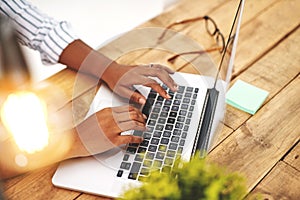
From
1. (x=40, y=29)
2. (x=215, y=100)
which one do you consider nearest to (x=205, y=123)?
(x=215, y=100)

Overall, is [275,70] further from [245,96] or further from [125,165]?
[125,165]

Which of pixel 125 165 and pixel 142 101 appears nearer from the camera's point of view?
pixel 125 165

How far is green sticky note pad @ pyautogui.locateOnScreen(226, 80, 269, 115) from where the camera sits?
41.0 inches

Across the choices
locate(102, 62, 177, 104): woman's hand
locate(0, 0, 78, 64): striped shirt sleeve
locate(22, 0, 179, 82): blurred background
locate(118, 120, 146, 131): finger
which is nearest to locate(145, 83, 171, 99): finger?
locate(102, 62, 177, 104): woman's hand

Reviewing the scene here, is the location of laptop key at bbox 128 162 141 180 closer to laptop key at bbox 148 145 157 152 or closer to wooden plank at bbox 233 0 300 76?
laptop key at bbox 148 145 157 152

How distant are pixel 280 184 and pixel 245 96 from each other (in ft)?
0.79

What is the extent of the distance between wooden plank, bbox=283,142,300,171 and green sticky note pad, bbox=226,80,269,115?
5.0 inches

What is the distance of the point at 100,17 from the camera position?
1492 mm

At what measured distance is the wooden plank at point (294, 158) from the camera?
0.93 meters

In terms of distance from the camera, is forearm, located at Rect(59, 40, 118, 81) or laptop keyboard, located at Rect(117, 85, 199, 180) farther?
forearm, located at Rect(59, 40, 118, 81)

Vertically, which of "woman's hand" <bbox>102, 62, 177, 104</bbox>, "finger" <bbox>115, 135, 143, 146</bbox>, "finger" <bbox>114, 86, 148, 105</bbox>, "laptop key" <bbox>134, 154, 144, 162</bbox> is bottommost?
Answer: "laptop key" <bbox>134, 154, 144, 162</bbox>

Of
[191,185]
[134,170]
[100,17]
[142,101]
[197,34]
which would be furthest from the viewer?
[100,17]

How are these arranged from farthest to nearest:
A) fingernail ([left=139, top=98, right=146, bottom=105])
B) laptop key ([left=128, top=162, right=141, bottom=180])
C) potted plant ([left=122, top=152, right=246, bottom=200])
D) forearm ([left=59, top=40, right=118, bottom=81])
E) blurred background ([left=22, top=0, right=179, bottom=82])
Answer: blurred background ([left=22, top=0, right=179, bottom=82]) < forearm ([left=59, top=40, right=118, bottom=81]) < fingernail ([left=139, top=98, right=146, bottom=105]) < laptop key ([left=128, top=162, right=141, bottom=180]) < potted plant ([left=122, top=152, right=246, bottom=200])

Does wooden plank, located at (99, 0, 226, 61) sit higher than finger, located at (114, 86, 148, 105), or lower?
higher
